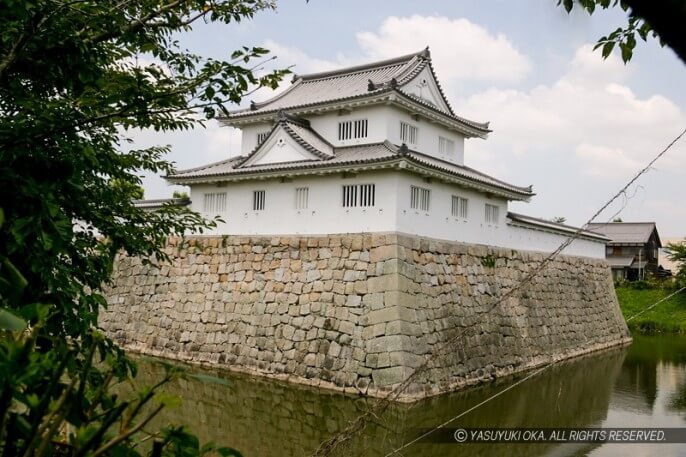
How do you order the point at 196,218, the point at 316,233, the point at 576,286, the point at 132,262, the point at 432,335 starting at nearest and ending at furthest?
the point at 196,218, the point at 432,335, the point at 316,233, the point at 132,262, the point at 576,286

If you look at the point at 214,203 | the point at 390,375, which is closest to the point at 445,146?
the point at 214,203

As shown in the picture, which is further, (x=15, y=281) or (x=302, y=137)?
(x=302, y=137)

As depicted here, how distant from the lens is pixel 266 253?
12.5m

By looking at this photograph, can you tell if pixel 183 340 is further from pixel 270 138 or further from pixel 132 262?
pixel 270 138

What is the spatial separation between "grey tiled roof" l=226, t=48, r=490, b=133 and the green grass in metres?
13.6

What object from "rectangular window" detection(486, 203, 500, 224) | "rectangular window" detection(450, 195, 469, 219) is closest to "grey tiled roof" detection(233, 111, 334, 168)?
"rectangular window" detection(450, 195, 469, 219)

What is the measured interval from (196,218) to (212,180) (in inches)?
348

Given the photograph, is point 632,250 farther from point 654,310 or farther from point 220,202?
point 220,202

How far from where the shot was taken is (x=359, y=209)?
1152 centimetres

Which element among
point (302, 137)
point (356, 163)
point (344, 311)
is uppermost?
point (302, 137)

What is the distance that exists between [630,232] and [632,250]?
3.77ft

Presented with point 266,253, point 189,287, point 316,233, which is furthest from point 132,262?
point 316,233

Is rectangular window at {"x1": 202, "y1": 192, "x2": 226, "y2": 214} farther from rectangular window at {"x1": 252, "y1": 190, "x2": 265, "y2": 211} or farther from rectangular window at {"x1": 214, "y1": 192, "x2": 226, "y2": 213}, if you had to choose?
rectangular window at {"x1": 252, "y1": 190, "x2": 265, "y2": 211}

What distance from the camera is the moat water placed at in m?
7.90
